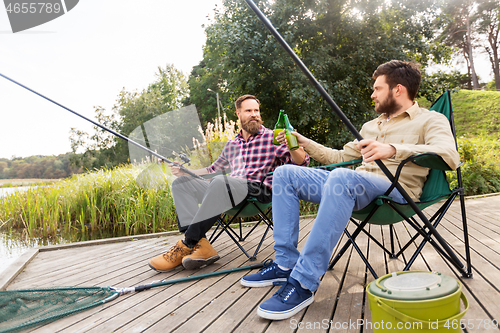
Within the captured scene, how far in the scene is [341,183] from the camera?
1326 millimetres

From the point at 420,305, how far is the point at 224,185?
4.12 feet

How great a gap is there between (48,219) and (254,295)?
355cm

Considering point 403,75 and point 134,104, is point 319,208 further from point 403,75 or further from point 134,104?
point 134,104

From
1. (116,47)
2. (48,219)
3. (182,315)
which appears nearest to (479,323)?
(182,315)

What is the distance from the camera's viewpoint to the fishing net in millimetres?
1316

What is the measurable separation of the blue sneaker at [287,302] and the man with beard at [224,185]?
2.44ft

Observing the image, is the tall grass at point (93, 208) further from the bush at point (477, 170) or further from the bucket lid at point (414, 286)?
the bush at point (477, 170)

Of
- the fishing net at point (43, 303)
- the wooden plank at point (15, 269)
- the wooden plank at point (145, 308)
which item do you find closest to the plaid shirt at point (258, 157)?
the wooden plank at point (145, 308)

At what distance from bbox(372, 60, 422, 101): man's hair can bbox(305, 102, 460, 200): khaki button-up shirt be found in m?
0.10

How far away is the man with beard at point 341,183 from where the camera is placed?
1.29 metres

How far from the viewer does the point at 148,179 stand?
9.64 ft

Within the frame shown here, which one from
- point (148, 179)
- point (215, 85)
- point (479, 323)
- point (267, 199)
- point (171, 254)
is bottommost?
point (479, 323)

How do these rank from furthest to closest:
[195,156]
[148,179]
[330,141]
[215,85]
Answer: [215,85]
[330,141]
[148,179]
[195,156]

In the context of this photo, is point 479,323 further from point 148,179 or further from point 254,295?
point 148,179
